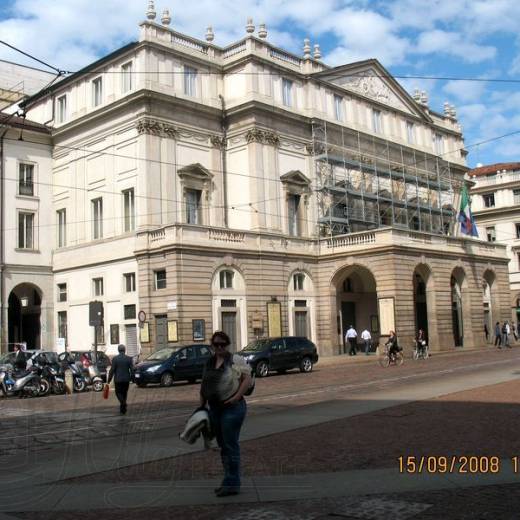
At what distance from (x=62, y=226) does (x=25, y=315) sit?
6351 mm

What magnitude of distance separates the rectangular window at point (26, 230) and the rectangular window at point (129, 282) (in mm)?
8419

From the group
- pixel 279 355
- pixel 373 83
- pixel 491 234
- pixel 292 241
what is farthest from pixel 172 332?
pixel 491 234

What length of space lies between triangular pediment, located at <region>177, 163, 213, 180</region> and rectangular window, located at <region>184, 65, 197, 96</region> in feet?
14.9

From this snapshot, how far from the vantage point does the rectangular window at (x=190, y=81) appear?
137ft

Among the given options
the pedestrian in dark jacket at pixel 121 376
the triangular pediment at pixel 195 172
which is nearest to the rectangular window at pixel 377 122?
the triangular pediment at pixel 195 172

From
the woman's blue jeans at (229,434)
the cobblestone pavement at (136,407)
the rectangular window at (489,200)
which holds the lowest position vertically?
the cobblestone pavement at (136,407)

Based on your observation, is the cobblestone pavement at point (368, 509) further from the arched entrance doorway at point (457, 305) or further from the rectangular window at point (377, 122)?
the rectangular window at point (377, 122)

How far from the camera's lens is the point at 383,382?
74.6ft

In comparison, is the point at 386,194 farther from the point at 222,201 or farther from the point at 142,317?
the point at 142,317

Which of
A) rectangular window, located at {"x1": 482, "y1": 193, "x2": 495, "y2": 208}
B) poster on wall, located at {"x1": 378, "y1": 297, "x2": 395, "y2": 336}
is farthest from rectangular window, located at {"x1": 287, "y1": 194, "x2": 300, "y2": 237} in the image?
rectangular window, located at {"x1": 482, "y1": 193, "x2": 495, "y2": 208}

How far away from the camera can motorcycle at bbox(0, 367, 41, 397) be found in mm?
23016

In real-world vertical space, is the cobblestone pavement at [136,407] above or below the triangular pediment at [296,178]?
below

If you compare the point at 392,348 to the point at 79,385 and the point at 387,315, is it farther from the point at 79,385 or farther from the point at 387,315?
the point at 79,385

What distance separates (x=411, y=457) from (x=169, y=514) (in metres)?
3.89
